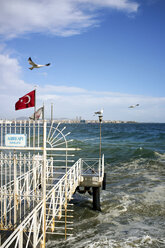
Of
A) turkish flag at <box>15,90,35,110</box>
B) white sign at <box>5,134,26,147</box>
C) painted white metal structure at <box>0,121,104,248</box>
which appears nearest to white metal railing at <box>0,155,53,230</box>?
painted white metal structure at <box>0,121,104,248</box>

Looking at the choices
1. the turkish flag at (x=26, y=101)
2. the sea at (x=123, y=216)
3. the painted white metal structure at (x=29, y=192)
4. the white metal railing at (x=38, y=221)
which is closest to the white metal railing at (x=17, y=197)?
the painted white metal structure at (x=29, y=192)

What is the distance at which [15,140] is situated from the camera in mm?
7199

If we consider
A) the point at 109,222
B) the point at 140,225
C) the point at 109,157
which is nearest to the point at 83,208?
the point at 109,222

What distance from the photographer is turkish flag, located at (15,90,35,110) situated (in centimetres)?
756

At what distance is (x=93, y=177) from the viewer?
43.1 feet

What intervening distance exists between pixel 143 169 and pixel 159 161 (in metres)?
5.23

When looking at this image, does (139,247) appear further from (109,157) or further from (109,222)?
(109,157)

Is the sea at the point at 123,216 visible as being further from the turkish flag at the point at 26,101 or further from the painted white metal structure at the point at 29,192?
the turkish flag at the point at 26,101

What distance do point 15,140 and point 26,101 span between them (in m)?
1.39

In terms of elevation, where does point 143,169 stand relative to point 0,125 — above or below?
below

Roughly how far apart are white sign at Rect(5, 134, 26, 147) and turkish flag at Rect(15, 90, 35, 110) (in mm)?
1107

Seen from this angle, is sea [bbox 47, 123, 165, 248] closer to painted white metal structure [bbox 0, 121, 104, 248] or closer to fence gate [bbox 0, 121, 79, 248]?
painted white metal structure [bbox 0, 121, 104, 248]

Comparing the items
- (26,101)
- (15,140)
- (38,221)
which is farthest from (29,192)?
(26,101)

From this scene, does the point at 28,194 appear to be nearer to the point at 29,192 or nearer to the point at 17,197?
the point at 17,197
